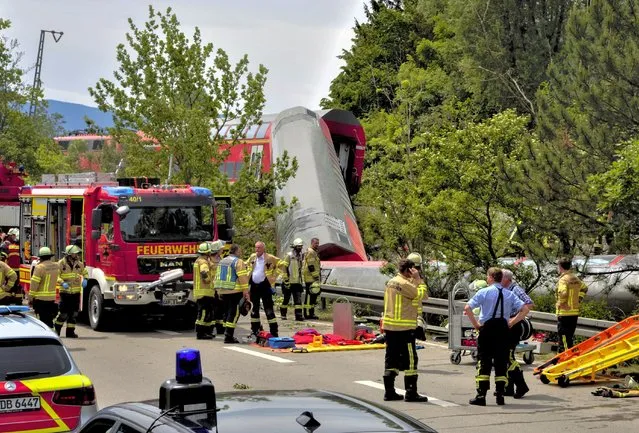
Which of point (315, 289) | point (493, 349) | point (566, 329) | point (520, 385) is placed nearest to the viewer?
point (493, 349)

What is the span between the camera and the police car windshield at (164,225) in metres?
21.6

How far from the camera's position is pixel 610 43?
1844 cm

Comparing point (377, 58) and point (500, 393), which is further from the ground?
point (377, 58)

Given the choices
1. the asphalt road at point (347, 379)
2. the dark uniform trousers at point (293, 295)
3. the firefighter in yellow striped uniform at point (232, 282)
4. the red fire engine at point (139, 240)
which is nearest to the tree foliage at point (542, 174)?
the dark uniform trousers at point (293, 295)

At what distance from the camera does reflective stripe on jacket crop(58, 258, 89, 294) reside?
65.7ft

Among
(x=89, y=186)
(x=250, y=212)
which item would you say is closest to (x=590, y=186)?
(x=89, y=186)

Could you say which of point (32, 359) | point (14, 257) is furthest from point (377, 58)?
point (32, 359)

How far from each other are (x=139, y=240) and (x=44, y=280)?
2.81 m

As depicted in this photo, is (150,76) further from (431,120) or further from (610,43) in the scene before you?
(431,120)

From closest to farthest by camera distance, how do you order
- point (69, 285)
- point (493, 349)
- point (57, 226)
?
1. point (493, 349)
2. point (69, 285)
3. point (57, 226)

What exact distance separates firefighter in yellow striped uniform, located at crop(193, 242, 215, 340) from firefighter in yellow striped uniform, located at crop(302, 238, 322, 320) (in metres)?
4.07

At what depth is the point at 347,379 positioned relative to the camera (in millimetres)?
15586

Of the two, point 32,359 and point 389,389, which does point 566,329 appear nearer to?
point 389,389

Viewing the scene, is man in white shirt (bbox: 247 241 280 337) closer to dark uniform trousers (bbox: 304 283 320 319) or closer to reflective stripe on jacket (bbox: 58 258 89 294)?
reflective stripe on jacket (bbox: 58 258 89 294)
